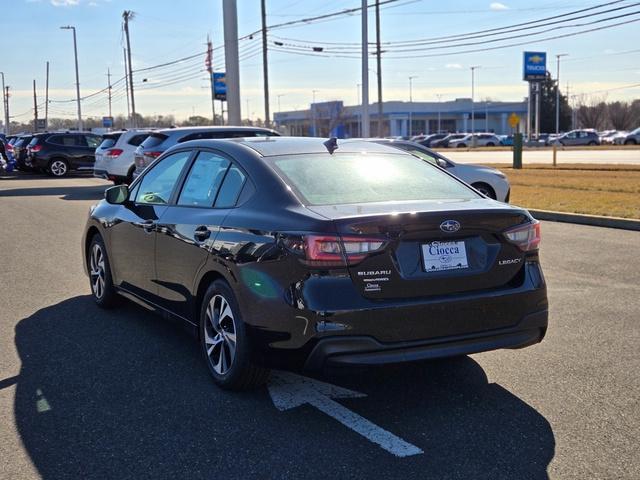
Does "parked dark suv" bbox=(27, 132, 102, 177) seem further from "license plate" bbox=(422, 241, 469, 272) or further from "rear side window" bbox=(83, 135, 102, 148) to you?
"license plate" bbox=(422, 241, 469, 272)

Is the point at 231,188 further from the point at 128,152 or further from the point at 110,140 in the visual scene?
the point at 110,140

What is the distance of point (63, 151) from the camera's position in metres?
29.0

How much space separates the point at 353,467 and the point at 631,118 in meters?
129

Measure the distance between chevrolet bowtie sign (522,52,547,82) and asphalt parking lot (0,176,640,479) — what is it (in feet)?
196

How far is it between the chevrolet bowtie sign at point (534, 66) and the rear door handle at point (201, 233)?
199ft

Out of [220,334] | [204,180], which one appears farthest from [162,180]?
[220,334]

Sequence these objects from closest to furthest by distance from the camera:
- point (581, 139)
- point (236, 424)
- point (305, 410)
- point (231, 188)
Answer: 1. point (236, 424)
2. point (305, 410)
3. point (231, 188)
4. point (581, 139)

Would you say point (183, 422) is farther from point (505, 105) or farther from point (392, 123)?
point (505, 105)

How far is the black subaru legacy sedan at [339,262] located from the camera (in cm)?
394

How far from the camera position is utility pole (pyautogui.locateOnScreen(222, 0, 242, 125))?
1118 inches

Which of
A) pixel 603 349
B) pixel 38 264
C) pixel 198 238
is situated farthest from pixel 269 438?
pixel 38 264

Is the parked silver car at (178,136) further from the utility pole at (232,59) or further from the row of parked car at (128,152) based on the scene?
the utility pole at (232,59)

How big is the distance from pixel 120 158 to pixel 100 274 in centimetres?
1470

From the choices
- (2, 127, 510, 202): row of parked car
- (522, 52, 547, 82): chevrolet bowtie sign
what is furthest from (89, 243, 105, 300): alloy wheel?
(522, 52, 547, 82): chevrolet bowtie sign
